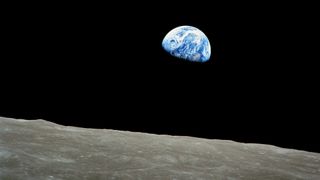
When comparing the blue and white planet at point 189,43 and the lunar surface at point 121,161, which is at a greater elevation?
the blue and white planet at point 189,43

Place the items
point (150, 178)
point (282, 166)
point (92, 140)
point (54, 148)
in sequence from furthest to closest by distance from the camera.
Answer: point (92, 140) → point (282, 166) → point (54, 148) → point (150, 178)

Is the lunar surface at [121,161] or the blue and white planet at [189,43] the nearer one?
the lunar surface at [121,161]

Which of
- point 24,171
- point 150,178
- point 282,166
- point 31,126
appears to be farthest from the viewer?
point 31,126

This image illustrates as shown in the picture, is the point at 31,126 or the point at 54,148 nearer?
the point at 54,148

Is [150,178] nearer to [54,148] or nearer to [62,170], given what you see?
[62,170]

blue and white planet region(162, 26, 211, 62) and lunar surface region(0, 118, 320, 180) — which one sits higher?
blue and white planet region(162, 26, 211, 62)

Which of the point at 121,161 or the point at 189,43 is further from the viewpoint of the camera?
the point at 189,43

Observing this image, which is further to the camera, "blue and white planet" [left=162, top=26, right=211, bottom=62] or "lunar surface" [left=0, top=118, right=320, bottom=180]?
"blue and white planet" [left=162, top=26, right=211, bottom=62]

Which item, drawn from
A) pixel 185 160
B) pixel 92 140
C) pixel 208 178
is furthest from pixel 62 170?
pixel 92 140
